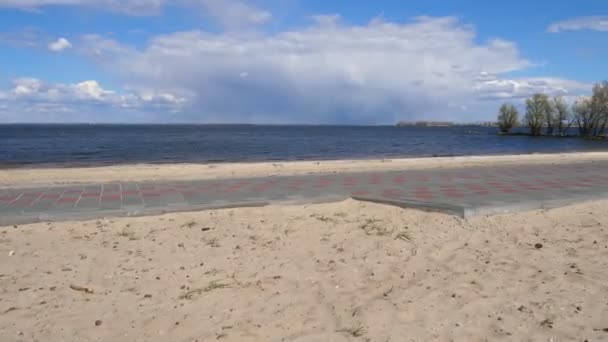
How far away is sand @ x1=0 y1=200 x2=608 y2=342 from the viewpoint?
373cm

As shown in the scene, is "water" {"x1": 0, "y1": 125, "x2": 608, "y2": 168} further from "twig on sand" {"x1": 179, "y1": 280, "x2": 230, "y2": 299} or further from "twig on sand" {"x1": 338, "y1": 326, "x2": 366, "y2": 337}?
"twig on sand" {"x1": 338, "y1": 326, "x2": 366, "y2": 337}

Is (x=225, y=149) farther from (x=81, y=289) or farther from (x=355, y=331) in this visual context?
(x=355, y=331)

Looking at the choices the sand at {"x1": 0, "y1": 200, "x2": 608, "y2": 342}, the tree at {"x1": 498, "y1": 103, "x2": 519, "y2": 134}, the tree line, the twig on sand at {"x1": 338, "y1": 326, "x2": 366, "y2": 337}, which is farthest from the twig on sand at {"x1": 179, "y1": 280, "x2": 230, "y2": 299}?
the tree at {"x1": 498, "y1": 103, "x2": 519, "y2": 134}

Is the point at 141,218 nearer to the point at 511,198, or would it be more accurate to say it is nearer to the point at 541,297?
the point at 541,297

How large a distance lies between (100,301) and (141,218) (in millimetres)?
3009

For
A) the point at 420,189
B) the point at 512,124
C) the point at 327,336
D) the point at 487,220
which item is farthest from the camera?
the point at 512,124

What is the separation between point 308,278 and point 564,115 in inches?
A: 3900

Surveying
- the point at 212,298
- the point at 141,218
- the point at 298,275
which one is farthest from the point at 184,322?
the point at 141,218

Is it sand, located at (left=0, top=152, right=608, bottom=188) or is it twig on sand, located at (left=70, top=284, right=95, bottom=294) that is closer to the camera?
twig on sand, located at (left=70, top=284, right=95, bottom=294)

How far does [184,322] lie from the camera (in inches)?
152

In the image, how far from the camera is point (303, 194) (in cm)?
891

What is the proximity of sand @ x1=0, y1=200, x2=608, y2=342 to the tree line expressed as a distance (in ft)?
282

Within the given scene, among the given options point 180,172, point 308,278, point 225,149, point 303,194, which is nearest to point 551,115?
point 225,149

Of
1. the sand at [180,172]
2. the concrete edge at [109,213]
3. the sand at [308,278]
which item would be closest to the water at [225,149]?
the sand at [180,172]
